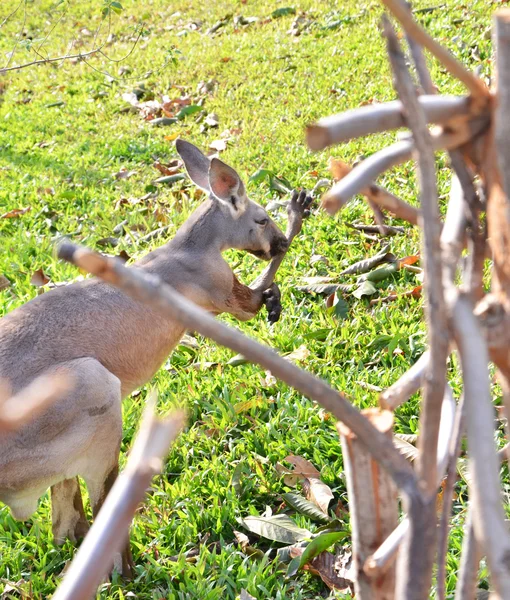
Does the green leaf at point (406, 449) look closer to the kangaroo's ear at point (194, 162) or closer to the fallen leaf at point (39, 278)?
the kangaroo's ear at point (194, 162)

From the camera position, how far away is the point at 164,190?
20.4ft

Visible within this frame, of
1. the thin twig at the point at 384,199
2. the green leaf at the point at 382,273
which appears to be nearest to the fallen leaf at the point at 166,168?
the green leaf at the point at 382,273

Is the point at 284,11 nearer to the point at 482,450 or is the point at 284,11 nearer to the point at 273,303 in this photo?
the point at 273,303

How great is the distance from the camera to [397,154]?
3.07ft

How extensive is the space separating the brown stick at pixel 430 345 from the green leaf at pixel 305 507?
2023 millimetres

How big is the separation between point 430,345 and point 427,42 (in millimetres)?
331

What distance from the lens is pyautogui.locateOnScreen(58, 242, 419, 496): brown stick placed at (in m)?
0.74

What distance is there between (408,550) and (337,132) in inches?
18.5

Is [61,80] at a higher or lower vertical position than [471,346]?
higher

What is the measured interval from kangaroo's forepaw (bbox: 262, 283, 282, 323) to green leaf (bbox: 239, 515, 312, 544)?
1328 mm

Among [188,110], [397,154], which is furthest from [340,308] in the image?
[188,110]

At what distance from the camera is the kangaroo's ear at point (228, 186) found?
3.91m

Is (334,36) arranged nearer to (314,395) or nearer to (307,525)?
(307,525)

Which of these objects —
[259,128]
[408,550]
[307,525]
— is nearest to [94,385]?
[307,525]
